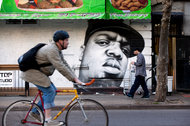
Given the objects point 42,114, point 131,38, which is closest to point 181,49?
point 131,38

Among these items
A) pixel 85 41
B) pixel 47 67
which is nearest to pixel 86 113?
pixel 47 67

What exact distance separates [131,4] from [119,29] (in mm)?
1226

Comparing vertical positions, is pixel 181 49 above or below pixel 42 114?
above

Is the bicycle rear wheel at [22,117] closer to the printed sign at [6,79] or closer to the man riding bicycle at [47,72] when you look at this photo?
the man riding bicycle at [47,72]

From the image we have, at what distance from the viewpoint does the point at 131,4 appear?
12.8 m

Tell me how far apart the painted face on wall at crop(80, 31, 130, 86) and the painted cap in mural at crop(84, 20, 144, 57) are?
133 millimetres

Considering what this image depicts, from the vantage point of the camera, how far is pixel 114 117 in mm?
8211

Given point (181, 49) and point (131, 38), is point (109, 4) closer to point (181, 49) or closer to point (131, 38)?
point (131, 38)

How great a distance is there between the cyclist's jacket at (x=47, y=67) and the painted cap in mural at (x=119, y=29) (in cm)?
805

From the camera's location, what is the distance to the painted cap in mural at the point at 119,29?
526 inches

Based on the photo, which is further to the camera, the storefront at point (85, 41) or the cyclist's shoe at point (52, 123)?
the storefront at point (85, 41)

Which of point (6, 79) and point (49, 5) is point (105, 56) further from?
point (6, 79)

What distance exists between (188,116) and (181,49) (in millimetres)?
5915

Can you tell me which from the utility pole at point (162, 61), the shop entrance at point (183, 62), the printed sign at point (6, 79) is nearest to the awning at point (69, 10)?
the printed sign at point (6, 79)
